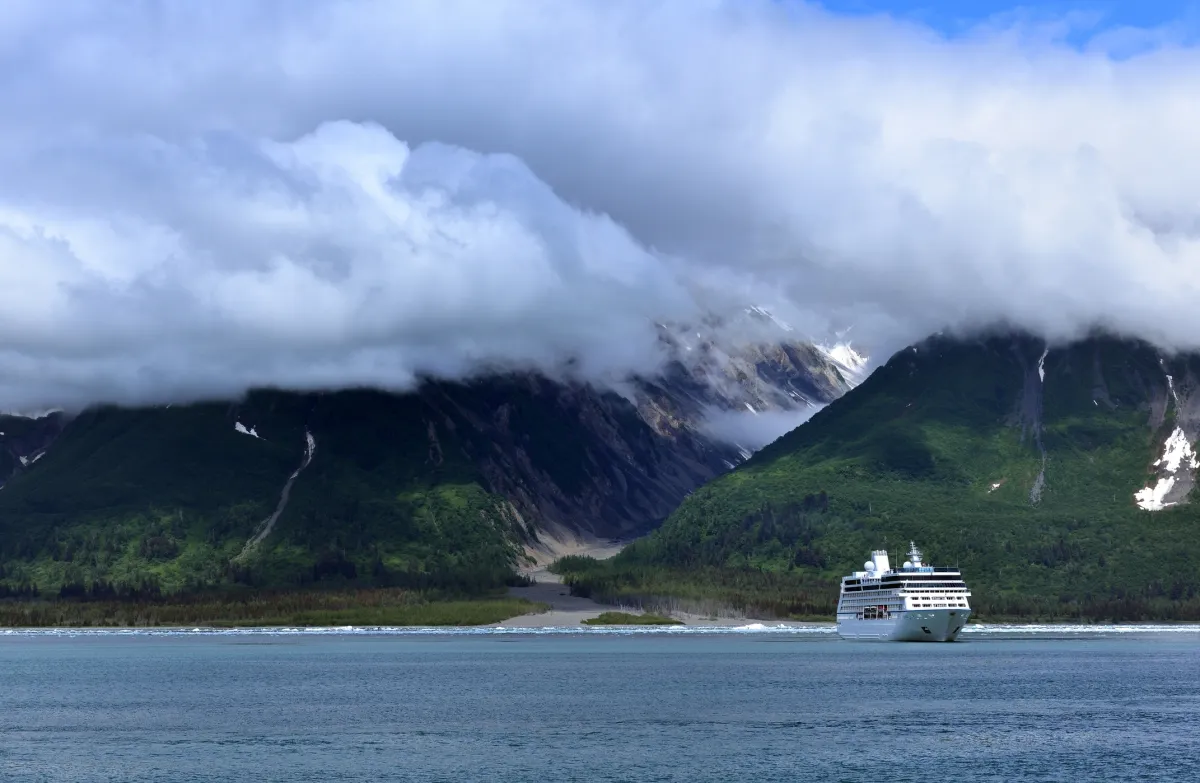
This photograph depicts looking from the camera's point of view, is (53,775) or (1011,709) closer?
(53,775)

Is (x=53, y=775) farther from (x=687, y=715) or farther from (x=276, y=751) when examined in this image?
(x=687, y=715)

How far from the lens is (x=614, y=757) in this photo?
157375mm

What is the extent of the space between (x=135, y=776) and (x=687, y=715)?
71.9m

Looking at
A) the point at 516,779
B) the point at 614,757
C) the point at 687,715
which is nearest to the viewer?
the point at 516,779

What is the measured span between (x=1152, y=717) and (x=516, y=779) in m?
83.4

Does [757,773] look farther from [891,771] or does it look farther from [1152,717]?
[1152,717]

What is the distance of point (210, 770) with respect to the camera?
151875 mm

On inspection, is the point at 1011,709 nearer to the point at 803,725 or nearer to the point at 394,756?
the point at 803,725

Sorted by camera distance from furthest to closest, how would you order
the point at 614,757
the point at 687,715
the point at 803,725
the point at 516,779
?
the point at 687,715 < the point at 803,725 < the point at 614,757 < the point at 516,779

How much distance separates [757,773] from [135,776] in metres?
58.5

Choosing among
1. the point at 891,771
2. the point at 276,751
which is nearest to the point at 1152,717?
the point at 891,771

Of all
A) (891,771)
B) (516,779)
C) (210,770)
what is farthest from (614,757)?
(210,770)

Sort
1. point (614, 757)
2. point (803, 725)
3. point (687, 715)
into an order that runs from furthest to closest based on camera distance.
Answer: point (687, 715), point (803, 725), point (614, 757)

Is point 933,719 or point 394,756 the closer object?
point 394,756
